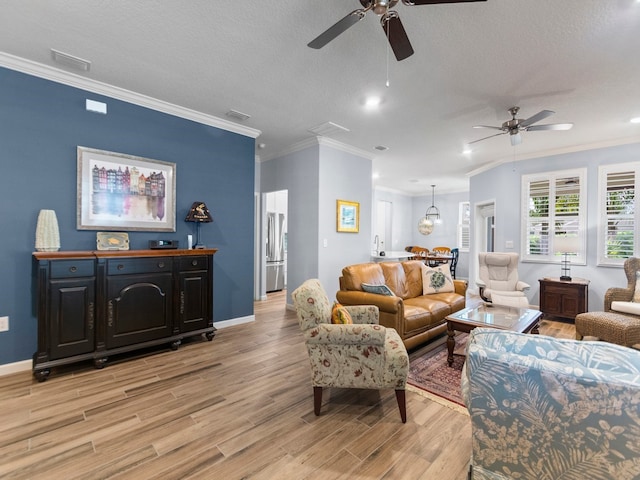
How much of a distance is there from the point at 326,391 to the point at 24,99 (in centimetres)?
394

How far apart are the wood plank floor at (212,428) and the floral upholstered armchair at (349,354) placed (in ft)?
0.77

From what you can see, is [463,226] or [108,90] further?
[463,226]

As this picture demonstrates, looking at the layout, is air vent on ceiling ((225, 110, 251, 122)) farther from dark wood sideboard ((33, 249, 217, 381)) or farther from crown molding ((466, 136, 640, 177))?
crown molding ((466, 136, 640, 177))

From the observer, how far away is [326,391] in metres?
2.54

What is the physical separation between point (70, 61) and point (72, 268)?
194 centimetres

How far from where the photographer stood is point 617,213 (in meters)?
4.75

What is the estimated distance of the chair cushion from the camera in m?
3.33

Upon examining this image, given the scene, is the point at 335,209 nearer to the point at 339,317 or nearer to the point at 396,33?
the point at 339,317

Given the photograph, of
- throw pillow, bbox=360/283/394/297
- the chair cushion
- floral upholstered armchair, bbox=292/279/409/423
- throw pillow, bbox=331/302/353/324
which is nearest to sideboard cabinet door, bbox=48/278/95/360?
floral upholstered armchair, bbox=292/279/409/423

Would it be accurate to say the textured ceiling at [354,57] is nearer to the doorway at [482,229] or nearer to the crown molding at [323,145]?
the crown molding at [323,145]

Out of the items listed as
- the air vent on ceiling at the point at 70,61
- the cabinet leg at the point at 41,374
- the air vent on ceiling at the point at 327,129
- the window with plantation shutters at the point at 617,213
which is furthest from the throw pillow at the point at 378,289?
the window with plantation shutters at the point at 617,213

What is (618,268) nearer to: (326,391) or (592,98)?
(592,98)

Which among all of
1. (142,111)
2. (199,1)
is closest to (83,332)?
(142,111)

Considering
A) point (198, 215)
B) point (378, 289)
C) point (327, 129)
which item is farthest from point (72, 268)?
point (327, 129)
